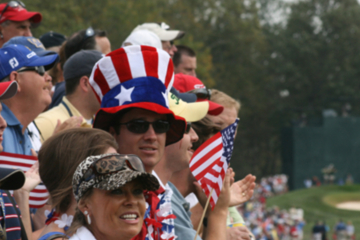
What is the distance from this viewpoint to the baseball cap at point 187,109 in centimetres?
399

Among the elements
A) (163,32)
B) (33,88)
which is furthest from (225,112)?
(163,32)

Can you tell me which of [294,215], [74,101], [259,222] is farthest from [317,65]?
[74,101]

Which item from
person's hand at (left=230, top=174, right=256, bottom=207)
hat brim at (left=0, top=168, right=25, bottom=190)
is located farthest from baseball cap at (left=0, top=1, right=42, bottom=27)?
hat brim at (left=0, top=168, right=25, bottom=190)

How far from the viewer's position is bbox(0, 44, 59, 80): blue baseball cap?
13.4ft

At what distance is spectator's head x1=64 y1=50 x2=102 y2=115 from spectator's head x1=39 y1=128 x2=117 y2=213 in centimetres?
179

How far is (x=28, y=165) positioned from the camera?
3.73m

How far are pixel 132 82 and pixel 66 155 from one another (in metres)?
0.66

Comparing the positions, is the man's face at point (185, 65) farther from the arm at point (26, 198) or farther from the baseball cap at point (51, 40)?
the arm at point (26, 198)

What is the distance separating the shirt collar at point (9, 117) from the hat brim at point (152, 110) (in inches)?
33.9

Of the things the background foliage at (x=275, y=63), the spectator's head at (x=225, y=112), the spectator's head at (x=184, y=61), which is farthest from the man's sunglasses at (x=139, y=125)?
the background foliage at (x=275, y=63)

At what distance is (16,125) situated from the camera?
13.4 ft

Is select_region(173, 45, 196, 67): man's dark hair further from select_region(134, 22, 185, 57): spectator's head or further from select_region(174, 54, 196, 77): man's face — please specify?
select_region(134, 22, 185, 57): spectator's head

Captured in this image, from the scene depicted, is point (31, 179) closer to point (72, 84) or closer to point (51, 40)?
point (72, 84)

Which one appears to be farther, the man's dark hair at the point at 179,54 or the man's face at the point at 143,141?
the man's dark hair at the point at 179,54
